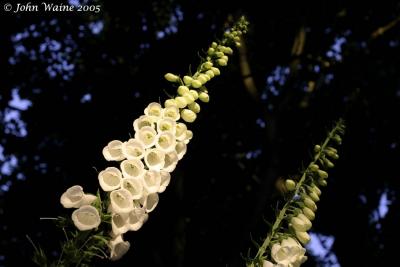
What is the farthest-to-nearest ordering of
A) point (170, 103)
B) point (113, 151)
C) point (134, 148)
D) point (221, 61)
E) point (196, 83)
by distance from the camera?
point (221, 61), point (196, 83), point (170, 103), point (113, 151), point (134, 148)

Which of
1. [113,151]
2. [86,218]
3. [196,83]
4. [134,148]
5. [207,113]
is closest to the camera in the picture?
[86,218]

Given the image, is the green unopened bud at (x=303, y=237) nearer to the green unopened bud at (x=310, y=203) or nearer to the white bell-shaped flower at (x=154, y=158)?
the green unopened bud at (x=310, y=203)

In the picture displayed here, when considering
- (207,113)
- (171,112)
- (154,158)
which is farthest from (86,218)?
(207,113)

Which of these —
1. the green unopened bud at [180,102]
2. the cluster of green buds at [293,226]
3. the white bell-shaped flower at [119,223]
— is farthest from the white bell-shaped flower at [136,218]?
the green unopened bud at [180,102]

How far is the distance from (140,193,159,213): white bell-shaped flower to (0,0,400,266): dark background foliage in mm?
4108

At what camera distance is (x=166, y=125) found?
222 cm

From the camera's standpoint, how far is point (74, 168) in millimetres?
6945

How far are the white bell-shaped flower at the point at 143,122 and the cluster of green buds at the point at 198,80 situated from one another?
0.13 m

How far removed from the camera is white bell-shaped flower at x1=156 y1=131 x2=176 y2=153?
212 centimetres

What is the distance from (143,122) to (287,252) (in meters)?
0.90

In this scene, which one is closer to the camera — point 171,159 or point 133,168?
point 133,168

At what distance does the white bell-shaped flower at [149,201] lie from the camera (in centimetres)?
201

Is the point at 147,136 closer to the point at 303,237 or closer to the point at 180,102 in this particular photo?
the point at 180,102

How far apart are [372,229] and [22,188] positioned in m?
5.43
